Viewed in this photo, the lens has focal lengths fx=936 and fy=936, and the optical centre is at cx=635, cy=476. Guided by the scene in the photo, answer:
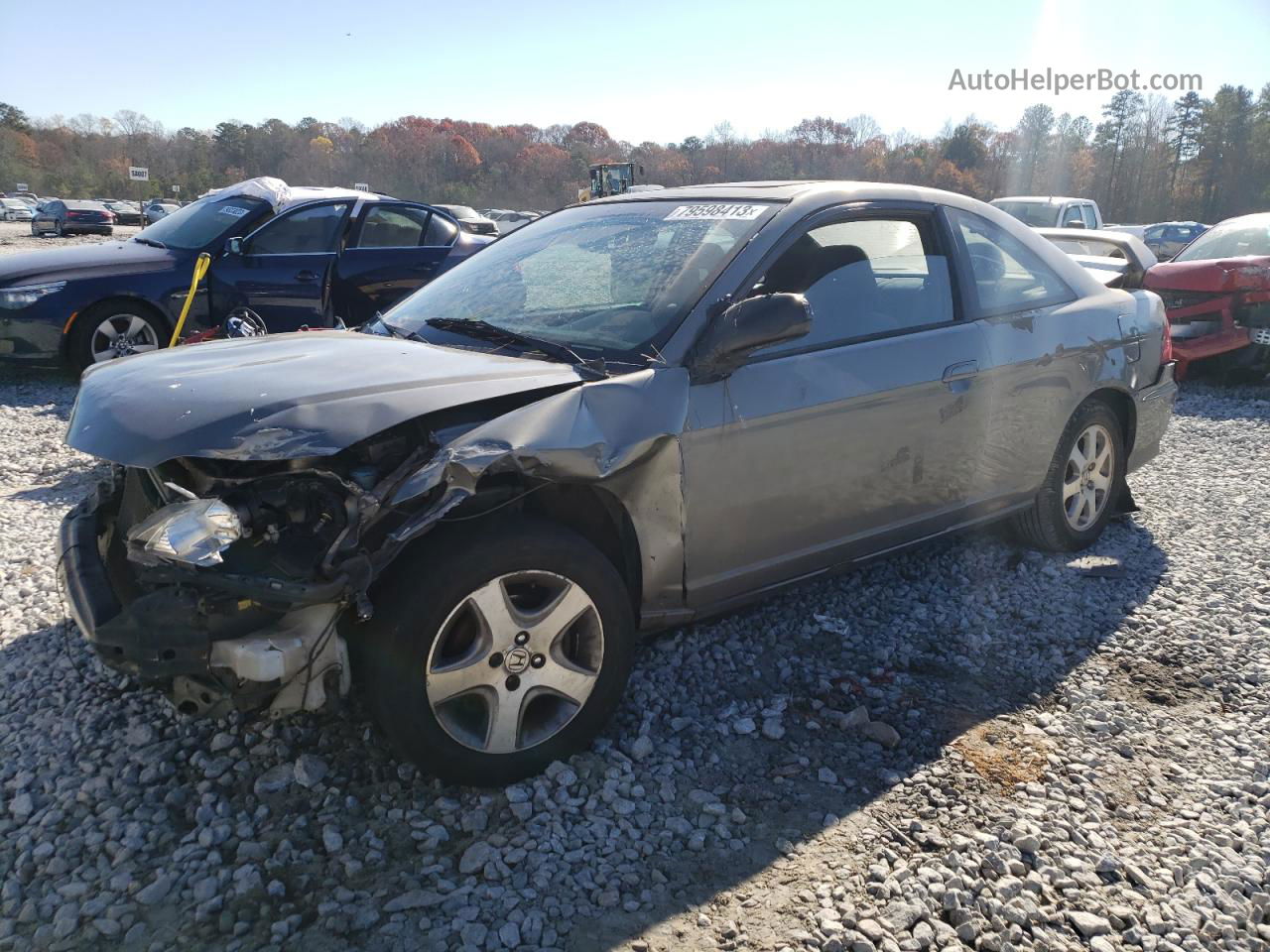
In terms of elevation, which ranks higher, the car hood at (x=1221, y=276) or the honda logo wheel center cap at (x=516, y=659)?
the car hood at (x=1221, y=276)

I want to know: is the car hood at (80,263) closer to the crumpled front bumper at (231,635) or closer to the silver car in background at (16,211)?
the crumpled front bumper at (231,635)

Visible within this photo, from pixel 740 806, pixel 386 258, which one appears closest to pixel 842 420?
pixel 740 806

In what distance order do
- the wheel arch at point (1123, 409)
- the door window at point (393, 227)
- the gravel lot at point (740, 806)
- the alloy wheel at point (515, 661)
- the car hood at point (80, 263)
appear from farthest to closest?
1. the door window at point (393, 227)
2. the car hood at point (80, 263)
3. the wheel arch at point (1123, 409)
4. the alloy wheel at point (515, 661)
5. the gravel lot at point (740, 806)

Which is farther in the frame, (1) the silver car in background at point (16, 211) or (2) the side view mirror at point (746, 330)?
(1) the silver car in background at point (16, 211)

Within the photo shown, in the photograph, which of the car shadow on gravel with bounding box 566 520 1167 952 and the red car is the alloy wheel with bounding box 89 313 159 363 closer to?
the car shadow on gravel with bounding box 566 520 1167 952

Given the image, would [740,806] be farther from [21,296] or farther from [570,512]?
[21,296]

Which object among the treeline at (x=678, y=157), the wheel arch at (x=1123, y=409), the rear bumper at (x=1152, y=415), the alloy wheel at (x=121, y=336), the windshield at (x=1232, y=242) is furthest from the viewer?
the treeline at (x=678, y=157)

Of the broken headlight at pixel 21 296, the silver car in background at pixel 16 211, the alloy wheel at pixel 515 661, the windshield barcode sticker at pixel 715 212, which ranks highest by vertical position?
the silver car in background at pixel 16 211

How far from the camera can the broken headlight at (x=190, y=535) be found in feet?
7.66

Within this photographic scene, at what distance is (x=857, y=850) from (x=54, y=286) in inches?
305

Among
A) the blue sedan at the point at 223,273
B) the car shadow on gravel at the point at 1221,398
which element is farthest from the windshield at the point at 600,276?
the car shadow on gravel at the point at 1221,398

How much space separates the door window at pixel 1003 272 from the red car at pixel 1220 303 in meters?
5.29

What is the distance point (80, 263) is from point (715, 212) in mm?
6575

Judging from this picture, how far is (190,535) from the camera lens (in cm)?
236
